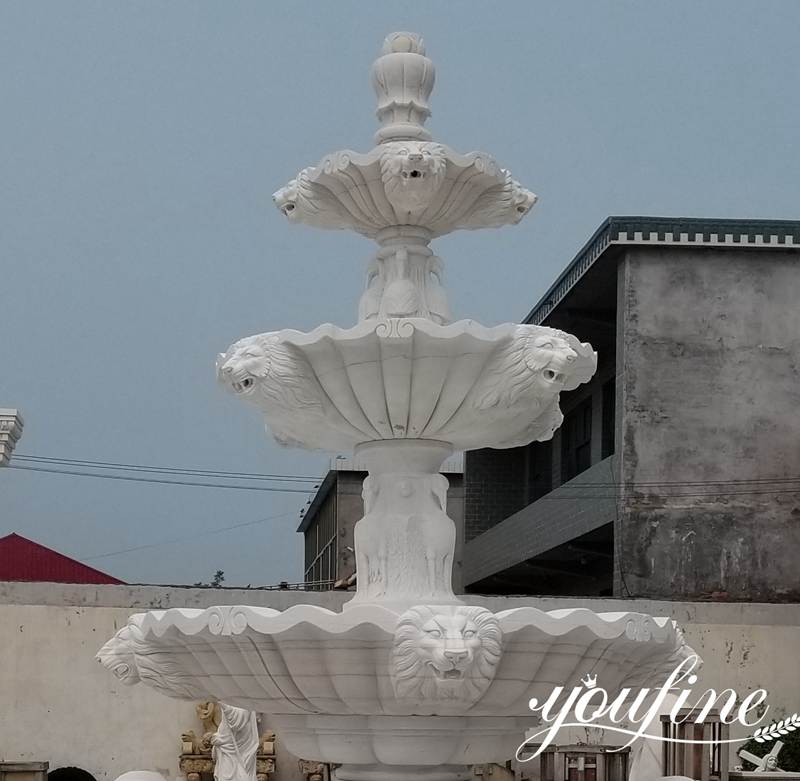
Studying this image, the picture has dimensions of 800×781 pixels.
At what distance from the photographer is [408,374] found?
5.10m

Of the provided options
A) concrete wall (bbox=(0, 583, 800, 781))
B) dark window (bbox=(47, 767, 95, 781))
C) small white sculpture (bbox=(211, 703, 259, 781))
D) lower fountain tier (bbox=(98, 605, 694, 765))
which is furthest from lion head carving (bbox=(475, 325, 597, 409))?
dark window (bbox=(47, 767, 95, 781))

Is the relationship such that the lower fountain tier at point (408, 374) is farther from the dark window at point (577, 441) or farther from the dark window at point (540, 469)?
the dark window at point (540, 469)

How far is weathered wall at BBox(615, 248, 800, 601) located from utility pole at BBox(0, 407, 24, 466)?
7118 millimetres

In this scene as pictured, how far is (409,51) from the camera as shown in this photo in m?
5.80

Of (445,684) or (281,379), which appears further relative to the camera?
(281,379)

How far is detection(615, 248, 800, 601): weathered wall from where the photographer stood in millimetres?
17562

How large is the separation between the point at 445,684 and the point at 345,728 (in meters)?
0.68

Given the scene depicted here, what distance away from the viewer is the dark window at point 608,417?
75.0ft

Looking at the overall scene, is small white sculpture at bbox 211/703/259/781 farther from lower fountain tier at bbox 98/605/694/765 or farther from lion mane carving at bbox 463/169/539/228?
lion mane carving at bbox 463/169/539/228

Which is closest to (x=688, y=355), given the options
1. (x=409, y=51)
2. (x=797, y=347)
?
(x=797, y=347)

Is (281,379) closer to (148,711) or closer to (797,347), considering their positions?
(148,711)

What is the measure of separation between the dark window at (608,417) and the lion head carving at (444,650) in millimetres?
18421

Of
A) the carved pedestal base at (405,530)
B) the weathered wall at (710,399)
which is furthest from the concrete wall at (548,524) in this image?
the carved pedestal base at (405,530)

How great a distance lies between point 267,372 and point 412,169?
0.87 meters
